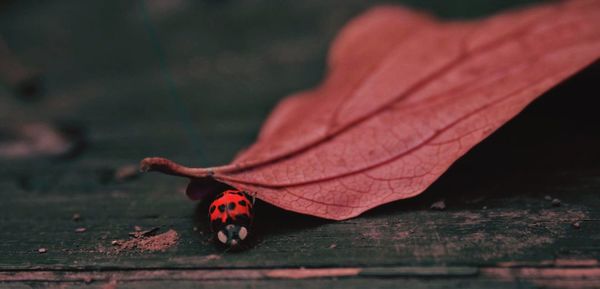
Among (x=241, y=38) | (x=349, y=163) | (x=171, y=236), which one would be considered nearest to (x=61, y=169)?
(x=171, y=236)

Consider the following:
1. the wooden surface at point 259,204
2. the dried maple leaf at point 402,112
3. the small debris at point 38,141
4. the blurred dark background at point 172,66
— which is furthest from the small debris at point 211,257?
the small debris at point 38,141

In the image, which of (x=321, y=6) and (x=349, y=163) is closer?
(x=349, y=163)

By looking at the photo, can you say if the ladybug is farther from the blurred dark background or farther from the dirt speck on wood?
the blurred dark background

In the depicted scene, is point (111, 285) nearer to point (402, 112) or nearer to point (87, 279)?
point (87, 279)

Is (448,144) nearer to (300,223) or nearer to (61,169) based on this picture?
(300,223)

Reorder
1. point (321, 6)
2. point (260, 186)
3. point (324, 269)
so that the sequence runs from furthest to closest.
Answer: point (321, 6) → point (260, 186) → point (324, 269)

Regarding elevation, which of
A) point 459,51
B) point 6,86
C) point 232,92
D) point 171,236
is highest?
point 6,86

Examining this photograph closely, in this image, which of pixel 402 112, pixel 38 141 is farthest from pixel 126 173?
pixel 402 112
